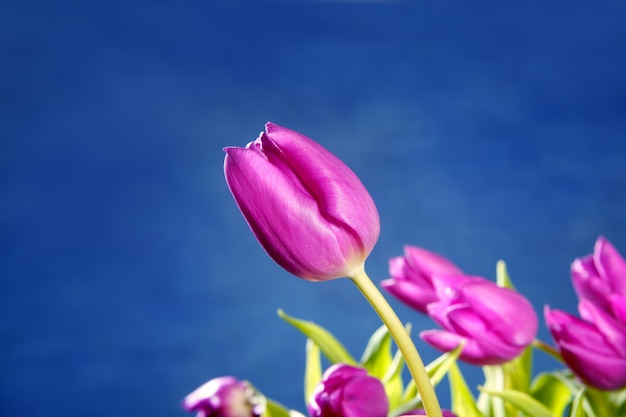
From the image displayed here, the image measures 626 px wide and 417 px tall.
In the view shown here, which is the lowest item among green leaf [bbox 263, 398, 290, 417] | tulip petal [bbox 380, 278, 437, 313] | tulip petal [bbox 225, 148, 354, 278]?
tulip petal [bbox 225, 148, 354, 278]

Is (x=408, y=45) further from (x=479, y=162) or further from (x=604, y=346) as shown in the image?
(x=604, y=346)

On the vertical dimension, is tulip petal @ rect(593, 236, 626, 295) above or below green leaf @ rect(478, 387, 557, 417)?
above

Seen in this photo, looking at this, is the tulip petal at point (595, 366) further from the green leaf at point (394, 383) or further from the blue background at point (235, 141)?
the blue background at point (235, 141)

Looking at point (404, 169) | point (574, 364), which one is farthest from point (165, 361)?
point (574, 364)

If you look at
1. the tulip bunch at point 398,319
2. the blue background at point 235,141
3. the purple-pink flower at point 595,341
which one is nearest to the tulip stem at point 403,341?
the tulip bunch at point 398,319

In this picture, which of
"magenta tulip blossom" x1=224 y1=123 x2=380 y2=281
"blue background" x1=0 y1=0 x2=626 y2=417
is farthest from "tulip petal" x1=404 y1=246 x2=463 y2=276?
"blue background" x1=0 y1=0 x2=626 y2=417

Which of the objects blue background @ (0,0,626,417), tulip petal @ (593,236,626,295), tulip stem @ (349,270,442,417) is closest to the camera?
tulip stem @ (349,270,442,417)

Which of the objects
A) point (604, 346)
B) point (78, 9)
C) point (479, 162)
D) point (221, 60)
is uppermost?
point (78, 9)

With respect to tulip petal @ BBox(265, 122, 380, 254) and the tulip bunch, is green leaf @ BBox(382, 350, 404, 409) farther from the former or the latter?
tulip petal @ BBox(265, 122, 380, 254)
